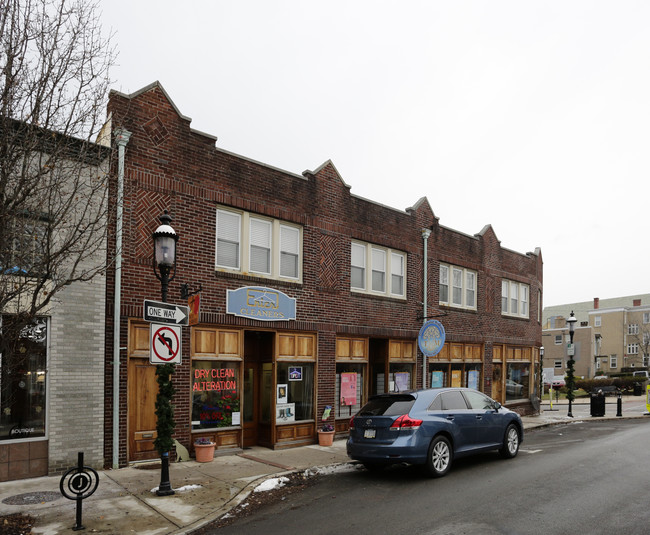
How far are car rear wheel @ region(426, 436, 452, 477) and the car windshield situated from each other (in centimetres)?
80

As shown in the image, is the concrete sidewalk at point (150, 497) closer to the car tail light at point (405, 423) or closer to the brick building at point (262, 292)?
the brick building at point (262, 292)

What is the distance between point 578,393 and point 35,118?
50.5m

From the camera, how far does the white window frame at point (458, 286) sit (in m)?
19.8

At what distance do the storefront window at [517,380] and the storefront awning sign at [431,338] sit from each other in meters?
6.98

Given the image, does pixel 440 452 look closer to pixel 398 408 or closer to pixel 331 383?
pixel 398 408

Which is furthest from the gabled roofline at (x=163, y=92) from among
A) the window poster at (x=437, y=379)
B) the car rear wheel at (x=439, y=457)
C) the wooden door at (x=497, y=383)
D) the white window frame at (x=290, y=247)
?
the wooden door at (x=497, y=383)

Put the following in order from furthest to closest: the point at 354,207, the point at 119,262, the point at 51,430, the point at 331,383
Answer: the point at 354,207
the point at 331,383
the point at 119,262
the point at 51,430

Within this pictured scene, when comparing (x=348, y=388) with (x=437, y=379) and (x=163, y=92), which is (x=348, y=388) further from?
(x=163, y=92)

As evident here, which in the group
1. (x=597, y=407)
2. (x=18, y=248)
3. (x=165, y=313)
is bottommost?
(x=597, y=407)

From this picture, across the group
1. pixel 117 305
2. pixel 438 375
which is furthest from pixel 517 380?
pixel 117 305

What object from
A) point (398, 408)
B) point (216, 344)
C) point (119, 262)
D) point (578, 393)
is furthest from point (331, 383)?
point (578, 393)

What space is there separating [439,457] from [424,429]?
30.0 inches

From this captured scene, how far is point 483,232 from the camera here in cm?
2203

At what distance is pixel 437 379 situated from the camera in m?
19.0
